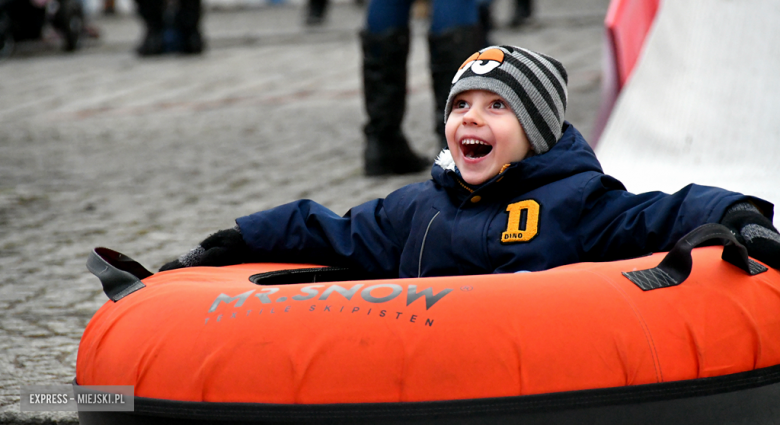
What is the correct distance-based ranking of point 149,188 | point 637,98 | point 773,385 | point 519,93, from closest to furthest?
point 773,385 < point 519,93 < point 637,98 < point 149,188

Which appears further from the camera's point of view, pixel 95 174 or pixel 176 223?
pixel 95 174

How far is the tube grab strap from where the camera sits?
203 cm

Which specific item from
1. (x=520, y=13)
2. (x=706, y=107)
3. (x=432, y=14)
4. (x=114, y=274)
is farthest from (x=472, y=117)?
(x=520, y=13)

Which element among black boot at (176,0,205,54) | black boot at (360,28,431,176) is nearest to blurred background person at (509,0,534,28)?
black boot at (176,0,205,54)

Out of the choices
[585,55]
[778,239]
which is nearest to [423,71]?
[585,55]

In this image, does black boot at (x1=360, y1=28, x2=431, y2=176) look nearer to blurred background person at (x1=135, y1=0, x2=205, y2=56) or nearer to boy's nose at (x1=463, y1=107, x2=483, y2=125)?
boy's nose at (x1=463, y1=107, x2=483, y2=125)

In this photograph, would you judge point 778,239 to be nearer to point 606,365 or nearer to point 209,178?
point 606,365

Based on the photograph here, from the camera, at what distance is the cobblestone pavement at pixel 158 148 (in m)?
3.23

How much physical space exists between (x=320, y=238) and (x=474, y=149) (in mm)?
500

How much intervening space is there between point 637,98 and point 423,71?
182 inches

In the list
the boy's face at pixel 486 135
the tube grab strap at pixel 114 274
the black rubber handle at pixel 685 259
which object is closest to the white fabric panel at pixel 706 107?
the boy's face at pixel 486 135

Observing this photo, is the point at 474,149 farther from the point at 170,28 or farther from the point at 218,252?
the point at 170,28

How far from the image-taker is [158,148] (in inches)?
233

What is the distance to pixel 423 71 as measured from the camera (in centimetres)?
825
